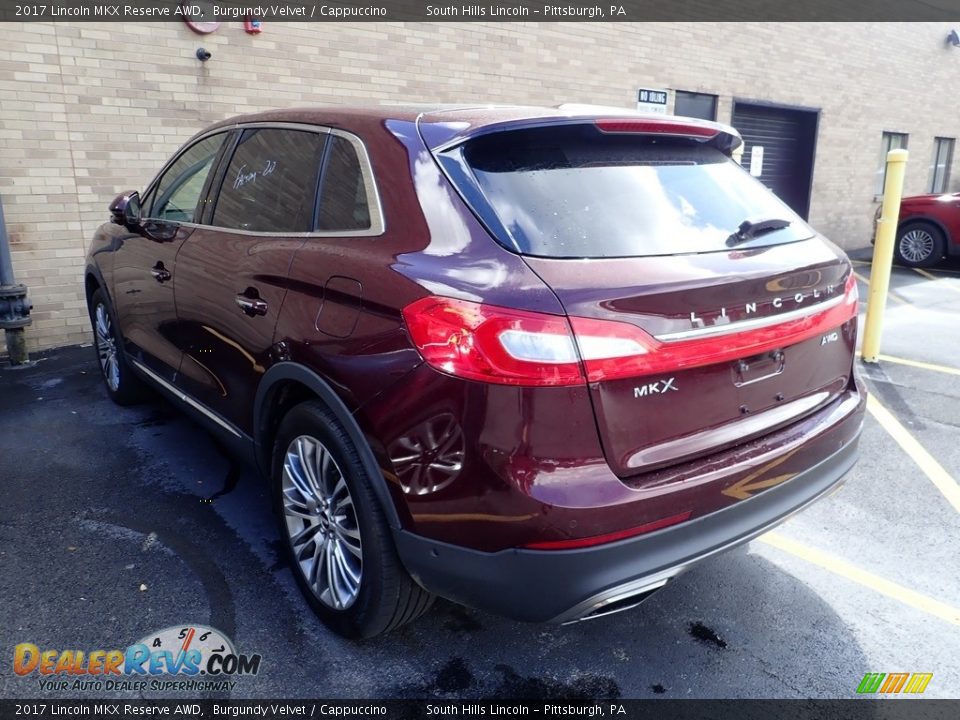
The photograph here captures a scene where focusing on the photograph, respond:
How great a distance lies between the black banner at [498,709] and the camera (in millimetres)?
2312

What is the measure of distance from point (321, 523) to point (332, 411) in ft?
1.52

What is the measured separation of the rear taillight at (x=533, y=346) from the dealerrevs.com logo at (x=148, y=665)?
1334 millimetres

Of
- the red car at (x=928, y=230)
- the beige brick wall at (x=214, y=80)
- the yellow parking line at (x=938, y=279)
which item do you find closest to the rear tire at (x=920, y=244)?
the red car at (x=928, y=230)

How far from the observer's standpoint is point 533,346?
1.96m

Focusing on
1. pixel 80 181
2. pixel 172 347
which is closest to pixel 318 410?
pixel 172 347

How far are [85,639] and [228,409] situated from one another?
40.6 inches

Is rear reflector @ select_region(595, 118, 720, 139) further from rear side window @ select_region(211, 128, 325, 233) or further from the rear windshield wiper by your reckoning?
rear side window @ select_region(211, 128, 325, 233)

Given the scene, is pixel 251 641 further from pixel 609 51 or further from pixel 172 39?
pixel 609 51

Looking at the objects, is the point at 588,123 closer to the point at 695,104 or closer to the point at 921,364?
the point at 921,364

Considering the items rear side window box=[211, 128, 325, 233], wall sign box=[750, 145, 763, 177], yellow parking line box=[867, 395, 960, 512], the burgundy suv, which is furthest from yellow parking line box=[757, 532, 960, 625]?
wall sign box=[750, 145, 763, 177]

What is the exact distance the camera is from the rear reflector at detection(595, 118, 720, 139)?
8.19ft

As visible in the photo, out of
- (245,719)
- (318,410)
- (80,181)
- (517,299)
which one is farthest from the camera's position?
(80,181)

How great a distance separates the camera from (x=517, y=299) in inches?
78.1
